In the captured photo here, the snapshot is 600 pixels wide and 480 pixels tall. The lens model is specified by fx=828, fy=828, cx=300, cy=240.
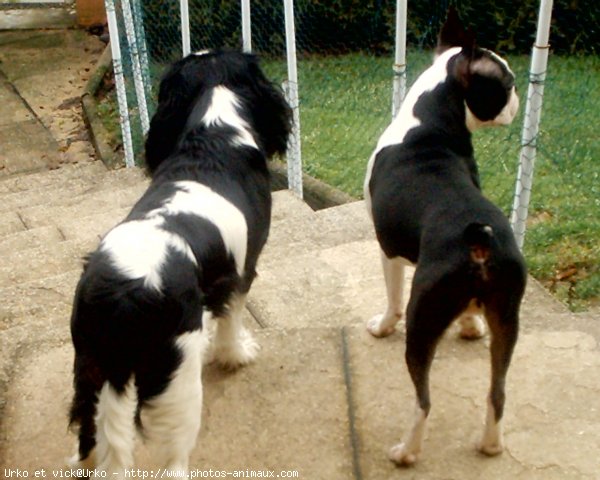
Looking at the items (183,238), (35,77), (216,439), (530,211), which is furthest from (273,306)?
(35,77)

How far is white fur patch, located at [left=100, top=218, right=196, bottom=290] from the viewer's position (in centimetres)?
210

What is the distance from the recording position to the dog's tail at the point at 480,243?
2.16m

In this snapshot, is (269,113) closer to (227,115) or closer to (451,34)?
(227,115)

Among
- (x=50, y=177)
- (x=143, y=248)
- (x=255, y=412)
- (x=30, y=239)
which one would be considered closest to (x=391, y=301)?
(x=255, y=412)

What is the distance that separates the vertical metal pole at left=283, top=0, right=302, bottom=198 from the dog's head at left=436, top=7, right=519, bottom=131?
1607 mm

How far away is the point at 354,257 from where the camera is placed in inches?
152

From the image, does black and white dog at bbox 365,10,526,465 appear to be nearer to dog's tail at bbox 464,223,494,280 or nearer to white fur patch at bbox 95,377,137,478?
dog's tail at bbox 464,223,494,280

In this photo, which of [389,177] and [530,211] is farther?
[530,211]

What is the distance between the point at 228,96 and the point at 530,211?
101 inches

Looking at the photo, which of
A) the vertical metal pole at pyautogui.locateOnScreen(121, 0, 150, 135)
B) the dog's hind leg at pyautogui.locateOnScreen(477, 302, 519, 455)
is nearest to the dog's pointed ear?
the dog's hind leg at pyautogui.locateOnScreen(477, 302, 519, 455)

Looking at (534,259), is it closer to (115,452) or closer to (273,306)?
(273,306)

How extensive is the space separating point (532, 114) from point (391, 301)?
106 centimetres

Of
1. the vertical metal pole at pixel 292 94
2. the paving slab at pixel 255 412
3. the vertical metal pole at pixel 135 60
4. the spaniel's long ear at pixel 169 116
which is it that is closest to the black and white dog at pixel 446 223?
the paving slab at pixel 255 412

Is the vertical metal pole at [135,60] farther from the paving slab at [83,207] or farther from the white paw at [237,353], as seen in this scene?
the white paw at [237,353]
